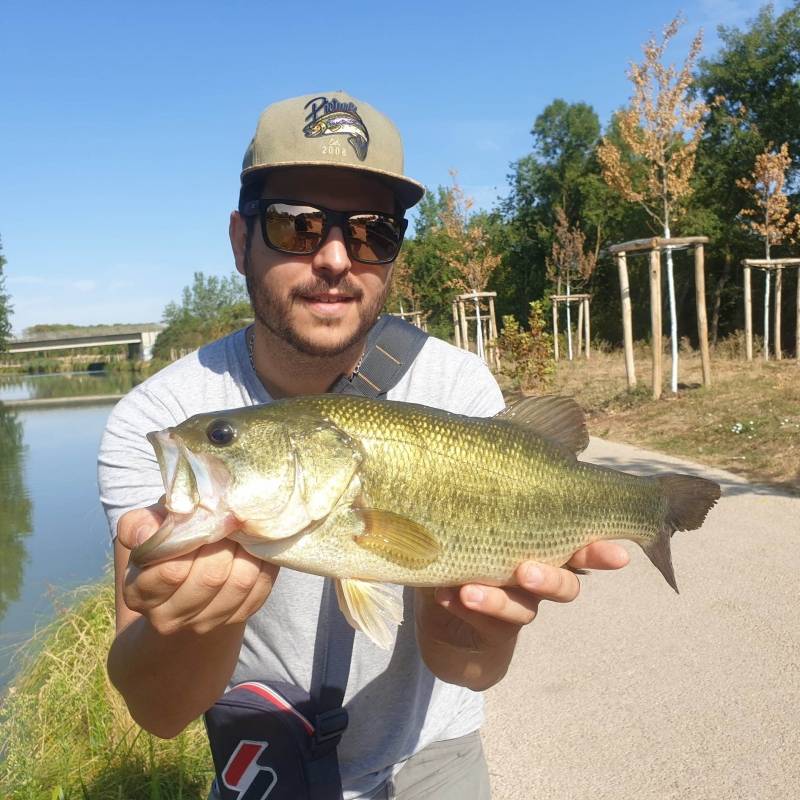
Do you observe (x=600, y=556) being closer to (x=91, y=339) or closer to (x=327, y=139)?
(x=327, y=139)

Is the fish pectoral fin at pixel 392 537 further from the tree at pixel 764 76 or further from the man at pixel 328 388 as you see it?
the tree at pixel 764 76

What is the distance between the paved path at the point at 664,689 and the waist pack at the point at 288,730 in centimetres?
185

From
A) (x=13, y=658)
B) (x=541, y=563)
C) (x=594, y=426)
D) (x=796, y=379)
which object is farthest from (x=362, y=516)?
(x=796, y=379)

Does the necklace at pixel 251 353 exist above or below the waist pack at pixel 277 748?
above

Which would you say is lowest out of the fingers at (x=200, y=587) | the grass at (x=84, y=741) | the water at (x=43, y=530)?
the water at (x=43, y=530)

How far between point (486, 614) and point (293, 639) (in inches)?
29.4

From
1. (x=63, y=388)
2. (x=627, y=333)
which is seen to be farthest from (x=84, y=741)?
(x=63, y=388)

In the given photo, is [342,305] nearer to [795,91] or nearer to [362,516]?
[362,516]

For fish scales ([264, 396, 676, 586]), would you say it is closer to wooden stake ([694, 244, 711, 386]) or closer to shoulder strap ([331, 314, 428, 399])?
shoulder strap ([331, 314, 428, 399])

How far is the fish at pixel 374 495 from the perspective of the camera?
1.85m

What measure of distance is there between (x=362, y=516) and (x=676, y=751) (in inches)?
115

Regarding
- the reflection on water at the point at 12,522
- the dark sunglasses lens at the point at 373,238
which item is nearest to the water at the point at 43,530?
the reflection on water at the point at 12,522

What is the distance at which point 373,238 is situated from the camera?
8.88 feet

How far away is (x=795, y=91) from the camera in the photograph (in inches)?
1230
